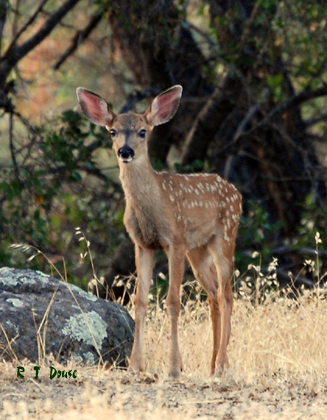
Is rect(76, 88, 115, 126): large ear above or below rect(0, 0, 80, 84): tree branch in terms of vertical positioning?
below

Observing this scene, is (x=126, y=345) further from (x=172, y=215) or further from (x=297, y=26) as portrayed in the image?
(x=297, y=26)

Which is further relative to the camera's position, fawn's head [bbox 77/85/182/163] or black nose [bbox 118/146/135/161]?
fawn's head [bbox 77/85/182/163]

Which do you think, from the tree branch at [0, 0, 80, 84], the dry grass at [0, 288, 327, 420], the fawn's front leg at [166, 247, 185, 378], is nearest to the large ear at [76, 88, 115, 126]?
the fawn's front leg at [166, 247, 185, 378]

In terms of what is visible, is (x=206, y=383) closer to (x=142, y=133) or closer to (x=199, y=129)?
(x=142, y=133)

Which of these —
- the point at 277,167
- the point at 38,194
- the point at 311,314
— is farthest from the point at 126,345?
the point at 277,167

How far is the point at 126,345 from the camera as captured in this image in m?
6.97

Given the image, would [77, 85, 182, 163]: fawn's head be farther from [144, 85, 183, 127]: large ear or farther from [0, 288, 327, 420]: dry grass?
[0, 288, 327, 420]: dry grass

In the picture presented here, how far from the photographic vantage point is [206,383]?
18.5ft

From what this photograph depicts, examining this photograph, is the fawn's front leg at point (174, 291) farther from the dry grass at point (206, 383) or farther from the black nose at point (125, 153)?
the black nose at point (125, 153)

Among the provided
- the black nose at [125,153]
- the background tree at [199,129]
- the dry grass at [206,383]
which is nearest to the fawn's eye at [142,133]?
the black nose at [125,153]

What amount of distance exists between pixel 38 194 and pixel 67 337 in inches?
125

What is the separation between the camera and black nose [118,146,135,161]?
662 cm

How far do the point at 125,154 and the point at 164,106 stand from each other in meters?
0.94

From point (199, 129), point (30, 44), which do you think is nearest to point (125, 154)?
point (30, 44)
